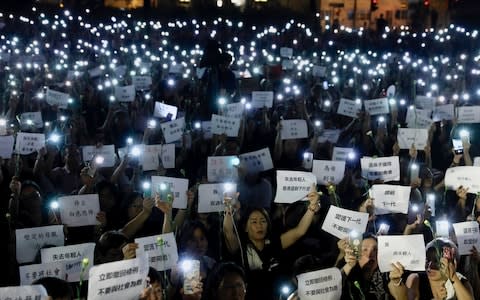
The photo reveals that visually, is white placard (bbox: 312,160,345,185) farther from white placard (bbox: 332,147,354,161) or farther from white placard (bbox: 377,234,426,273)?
white placard (bbox: 377,234,426,273)

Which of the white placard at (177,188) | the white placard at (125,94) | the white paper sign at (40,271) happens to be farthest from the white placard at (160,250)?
the white placard at (125,94)

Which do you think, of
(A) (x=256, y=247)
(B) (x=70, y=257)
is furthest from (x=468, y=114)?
(B) (x=70, y=257)

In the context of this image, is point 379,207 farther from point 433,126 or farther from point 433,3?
point 433,3

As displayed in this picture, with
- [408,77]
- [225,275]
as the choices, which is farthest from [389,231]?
[408,77]

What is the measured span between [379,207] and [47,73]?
774cm

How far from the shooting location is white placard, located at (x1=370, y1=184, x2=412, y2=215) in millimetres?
6230

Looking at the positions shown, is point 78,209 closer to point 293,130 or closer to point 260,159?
point 260,159

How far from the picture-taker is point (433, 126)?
9.49m

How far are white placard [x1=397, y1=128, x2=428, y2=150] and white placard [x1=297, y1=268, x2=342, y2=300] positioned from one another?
419cm

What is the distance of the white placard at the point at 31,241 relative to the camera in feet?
16.3

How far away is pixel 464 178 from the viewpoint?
688 cm

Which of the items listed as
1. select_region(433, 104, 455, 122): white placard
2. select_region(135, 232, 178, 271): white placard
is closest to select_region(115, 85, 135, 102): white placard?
select_region(433, 104, 455, 122): white placard

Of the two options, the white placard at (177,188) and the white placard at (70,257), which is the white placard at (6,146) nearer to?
the white placard at (177,188)

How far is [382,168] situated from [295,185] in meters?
1.33
